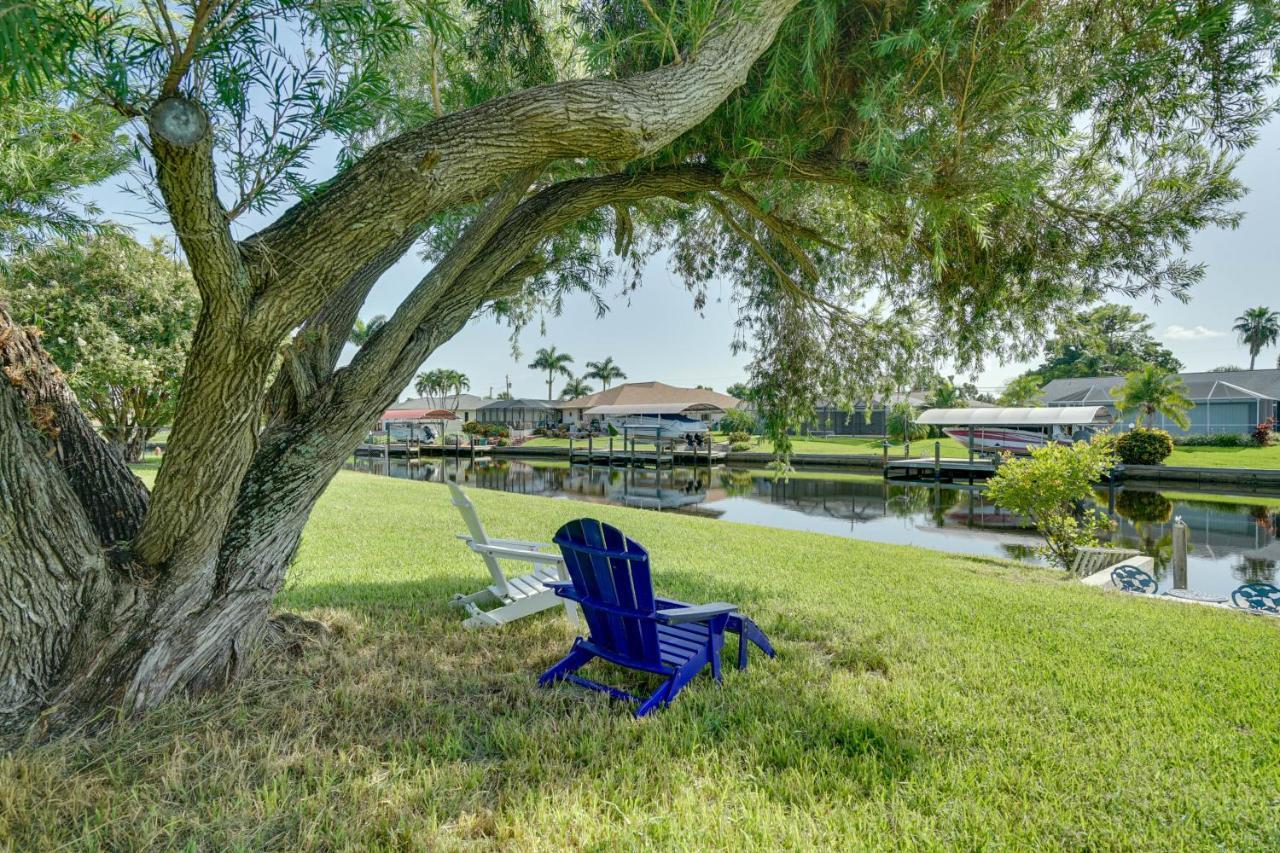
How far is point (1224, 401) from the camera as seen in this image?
32.9 m

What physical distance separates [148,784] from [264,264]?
190cm

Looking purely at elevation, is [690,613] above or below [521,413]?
below

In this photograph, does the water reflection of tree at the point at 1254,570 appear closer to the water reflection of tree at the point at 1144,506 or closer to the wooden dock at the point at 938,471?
the water reflection of tree at the point at 1144,506

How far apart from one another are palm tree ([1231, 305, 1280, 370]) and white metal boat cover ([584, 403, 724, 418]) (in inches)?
1850

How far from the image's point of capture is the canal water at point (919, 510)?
35.3 ft

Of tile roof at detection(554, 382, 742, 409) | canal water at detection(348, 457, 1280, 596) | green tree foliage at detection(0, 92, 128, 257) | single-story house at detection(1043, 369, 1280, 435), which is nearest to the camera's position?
green tree foliage at detection(0, 92, 128, 257)

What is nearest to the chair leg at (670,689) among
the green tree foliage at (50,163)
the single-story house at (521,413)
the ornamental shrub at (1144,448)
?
the green tree foliage at (50,163)

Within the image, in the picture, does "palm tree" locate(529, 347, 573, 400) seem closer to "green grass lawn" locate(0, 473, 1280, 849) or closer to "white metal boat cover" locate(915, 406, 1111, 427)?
"white metal boat cover" locate(915, 406, 1111, 427)

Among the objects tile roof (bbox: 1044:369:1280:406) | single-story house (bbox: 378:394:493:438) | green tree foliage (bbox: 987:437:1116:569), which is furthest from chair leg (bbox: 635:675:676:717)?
single-story house (bbox: 378:394:493:438)

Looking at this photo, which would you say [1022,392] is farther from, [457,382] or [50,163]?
[457,382]

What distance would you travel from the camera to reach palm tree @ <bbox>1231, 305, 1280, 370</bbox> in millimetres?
52000

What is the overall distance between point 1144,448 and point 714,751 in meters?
27.8

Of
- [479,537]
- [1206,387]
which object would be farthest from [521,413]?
[479,537]

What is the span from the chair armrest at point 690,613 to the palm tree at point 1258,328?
234ft
